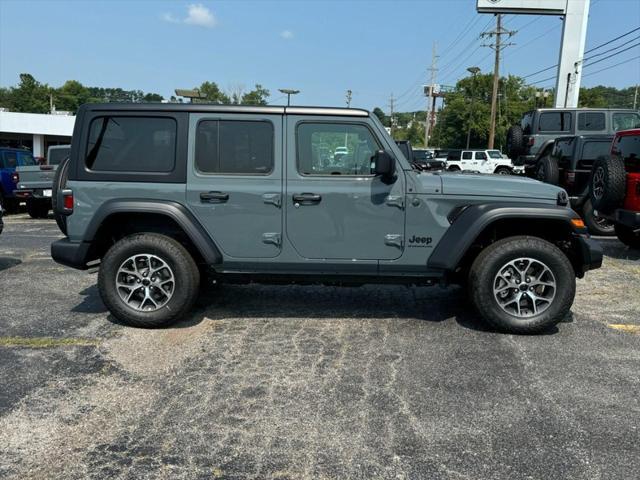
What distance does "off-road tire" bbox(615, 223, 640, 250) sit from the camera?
8688 millimetres

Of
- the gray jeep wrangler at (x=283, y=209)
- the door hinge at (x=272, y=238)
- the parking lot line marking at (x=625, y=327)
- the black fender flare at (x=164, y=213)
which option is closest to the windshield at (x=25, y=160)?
the gray jeep wrangler at (x=283, y=209)

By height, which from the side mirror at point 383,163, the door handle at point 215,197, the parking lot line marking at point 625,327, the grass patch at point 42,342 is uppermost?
the side mirror at point 383,163

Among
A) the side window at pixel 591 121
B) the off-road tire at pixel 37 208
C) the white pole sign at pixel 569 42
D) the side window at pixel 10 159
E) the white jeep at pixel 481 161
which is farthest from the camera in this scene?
the white jeep at pixel 481 161

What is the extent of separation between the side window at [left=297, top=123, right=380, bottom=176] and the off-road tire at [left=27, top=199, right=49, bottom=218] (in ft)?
37.2

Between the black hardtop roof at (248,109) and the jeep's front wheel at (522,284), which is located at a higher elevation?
the black hardtop roof at (248,109)

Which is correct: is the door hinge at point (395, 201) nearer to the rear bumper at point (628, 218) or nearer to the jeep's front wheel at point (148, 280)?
the jeep's front wheel at point (148, 280)

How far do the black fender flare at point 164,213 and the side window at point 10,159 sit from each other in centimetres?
1112

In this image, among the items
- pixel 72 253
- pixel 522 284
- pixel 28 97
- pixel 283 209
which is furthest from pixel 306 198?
pixel 28 97

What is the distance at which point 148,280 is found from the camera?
4.70 metres

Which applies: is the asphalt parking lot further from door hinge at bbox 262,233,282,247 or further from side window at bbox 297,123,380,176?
side window at bbox 297,123,380,176

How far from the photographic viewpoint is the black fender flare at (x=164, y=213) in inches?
178

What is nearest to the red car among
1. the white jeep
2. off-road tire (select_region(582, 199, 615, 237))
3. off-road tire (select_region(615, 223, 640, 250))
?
off-road tire (select_region(615, 223, 640, 250))

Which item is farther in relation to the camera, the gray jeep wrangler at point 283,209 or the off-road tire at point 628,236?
the off-road tire at point 628,236

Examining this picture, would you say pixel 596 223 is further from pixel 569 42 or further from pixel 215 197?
pixel 569 42
